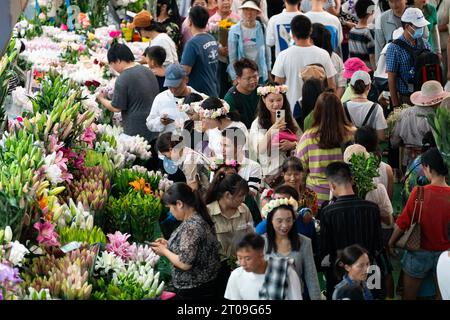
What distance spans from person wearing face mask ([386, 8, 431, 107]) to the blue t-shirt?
5.47 feet

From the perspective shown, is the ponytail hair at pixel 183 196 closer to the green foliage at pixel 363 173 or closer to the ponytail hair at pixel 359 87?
the green foliage at pixel 363 173

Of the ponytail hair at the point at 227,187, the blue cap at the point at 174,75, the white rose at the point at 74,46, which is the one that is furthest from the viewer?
the white rose at the point at 74,46

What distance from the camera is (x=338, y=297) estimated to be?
20.4ft

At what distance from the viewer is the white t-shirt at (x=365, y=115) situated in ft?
30.6

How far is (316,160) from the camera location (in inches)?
324

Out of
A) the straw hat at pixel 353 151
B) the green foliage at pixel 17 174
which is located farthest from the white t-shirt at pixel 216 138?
the green foliage at pixel 17 174

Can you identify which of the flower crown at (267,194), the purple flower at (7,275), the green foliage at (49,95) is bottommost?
the purple flower at (7,275)

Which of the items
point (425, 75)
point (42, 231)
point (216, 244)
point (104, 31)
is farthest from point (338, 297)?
point (104, 31)

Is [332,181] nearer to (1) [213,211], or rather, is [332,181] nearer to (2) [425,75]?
(1) [213,211]

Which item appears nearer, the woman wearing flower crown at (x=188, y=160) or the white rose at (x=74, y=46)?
the woman wearing flower crown at (x=188, y=160)

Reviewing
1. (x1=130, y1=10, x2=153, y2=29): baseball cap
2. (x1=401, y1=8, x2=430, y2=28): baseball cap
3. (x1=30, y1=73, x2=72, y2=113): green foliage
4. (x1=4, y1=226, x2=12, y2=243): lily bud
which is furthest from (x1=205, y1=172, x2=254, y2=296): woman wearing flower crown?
(x1=130, y1=10, x2=153, y2=29): baseball cap

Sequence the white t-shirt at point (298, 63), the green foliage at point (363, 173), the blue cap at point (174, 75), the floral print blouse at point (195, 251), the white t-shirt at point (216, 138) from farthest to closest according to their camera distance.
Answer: the white t-shirt at point (298, 63), the blue cap at point (174, 75), the white t-shirt at point (216, 138), the green foliage at point (363, 173), the floral print blouse at point (195, 251)

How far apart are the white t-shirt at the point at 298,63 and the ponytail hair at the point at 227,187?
2.80 meters
